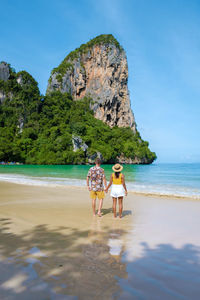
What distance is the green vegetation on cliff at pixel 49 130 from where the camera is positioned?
69.7 m

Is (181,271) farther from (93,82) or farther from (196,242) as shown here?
(93,82)

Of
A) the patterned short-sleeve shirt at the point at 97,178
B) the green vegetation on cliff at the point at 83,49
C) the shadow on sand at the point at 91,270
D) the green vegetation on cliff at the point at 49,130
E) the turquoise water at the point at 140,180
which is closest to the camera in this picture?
the shadow on sand at the point at 91,270

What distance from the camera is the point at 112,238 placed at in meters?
4.61

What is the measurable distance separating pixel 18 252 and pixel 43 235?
42.8 inches

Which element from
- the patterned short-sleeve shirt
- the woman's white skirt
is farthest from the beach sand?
the patterned short-sleeve shirt

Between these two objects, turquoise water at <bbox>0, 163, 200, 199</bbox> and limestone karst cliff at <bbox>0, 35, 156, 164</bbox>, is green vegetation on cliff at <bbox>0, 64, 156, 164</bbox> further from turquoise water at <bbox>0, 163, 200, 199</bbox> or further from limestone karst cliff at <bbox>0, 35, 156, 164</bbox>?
turquoise water at <bbox>0, 163, 200, 199</bbox>

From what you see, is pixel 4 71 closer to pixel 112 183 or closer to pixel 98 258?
pixel 112 183

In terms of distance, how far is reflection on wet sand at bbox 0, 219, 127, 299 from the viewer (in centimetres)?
255

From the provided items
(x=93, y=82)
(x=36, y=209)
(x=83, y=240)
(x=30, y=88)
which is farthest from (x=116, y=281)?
(x=93, y=82)

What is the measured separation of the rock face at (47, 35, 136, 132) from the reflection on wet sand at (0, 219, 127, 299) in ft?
292

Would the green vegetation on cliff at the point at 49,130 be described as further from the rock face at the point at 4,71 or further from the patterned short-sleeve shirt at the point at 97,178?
the patterned short-sleeve shirt at the point at 97,178

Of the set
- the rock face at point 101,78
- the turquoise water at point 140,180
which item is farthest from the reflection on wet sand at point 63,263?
the rock face at point 101,78

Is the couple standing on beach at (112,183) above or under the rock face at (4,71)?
under

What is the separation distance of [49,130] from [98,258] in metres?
77.1
